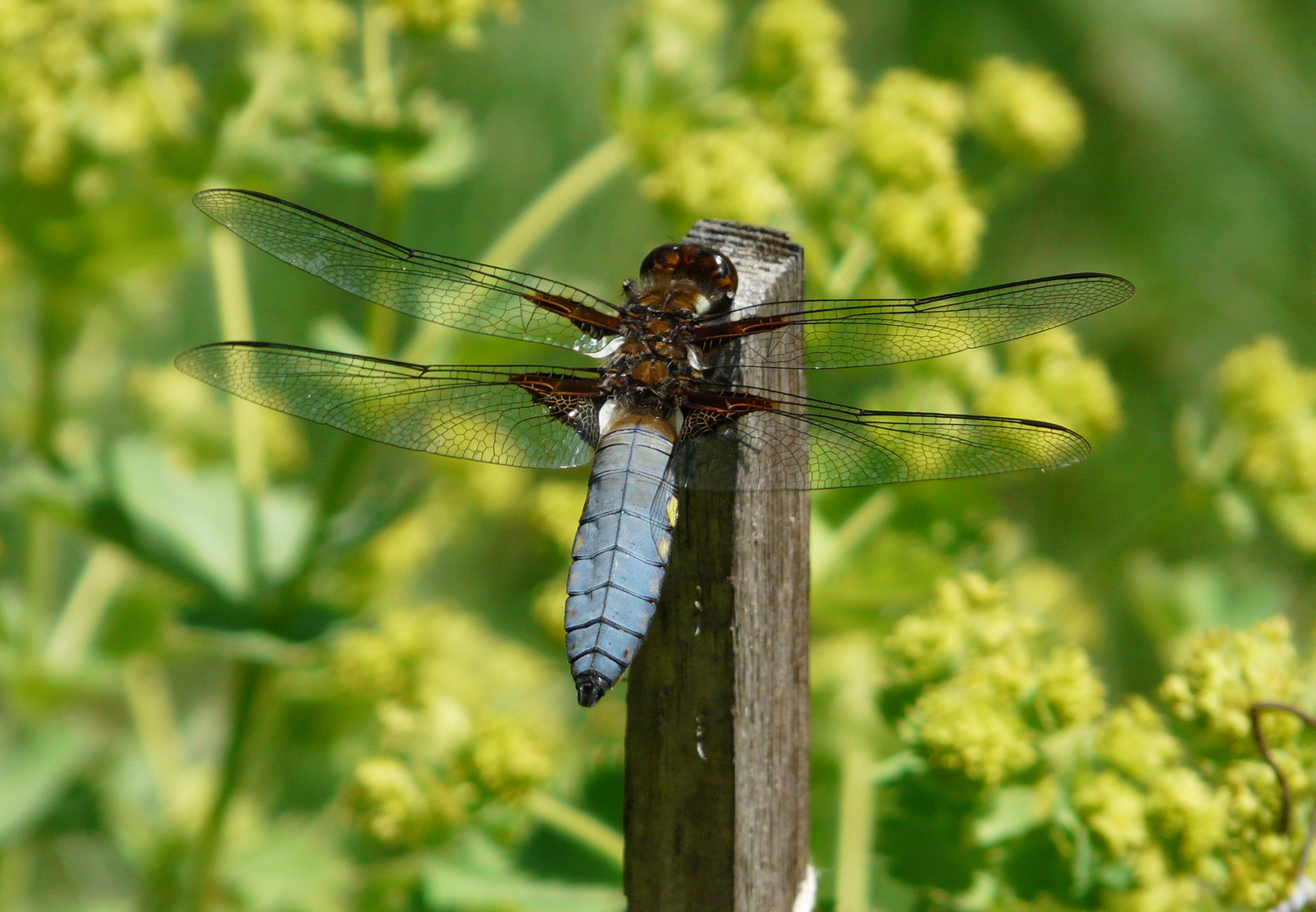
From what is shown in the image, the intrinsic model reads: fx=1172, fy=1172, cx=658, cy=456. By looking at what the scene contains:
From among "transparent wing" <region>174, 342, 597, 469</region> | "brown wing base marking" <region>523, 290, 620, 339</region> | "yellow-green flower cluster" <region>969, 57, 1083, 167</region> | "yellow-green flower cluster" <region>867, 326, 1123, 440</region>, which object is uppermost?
"yellow-green flower cluster" <region>969, 57, 1083, 167</region>

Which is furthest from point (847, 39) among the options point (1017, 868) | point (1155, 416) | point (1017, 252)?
point (1017, 868)

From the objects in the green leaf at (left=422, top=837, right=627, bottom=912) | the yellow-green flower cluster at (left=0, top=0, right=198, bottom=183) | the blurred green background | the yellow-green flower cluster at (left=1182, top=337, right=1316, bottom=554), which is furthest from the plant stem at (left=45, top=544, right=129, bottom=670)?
Answer: the yellow-green flower cluster at (left=1182, top=337, right=1316, bottom=554)

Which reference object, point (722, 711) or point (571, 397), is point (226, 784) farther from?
point (722, 711)

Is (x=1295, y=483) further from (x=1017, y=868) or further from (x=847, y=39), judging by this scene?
(x=847, y=39)

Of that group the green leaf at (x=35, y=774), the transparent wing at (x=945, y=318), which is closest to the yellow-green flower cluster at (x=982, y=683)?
the transparent wing at (x=945, y=318)

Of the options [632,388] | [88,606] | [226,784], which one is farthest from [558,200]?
[88,606]

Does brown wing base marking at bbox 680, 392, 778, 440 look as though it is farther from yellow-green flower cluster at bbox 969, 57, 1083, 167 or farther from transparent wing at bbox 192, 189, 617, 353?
yellow-green flower cluster at bbox 969, 57, 1083, 167
